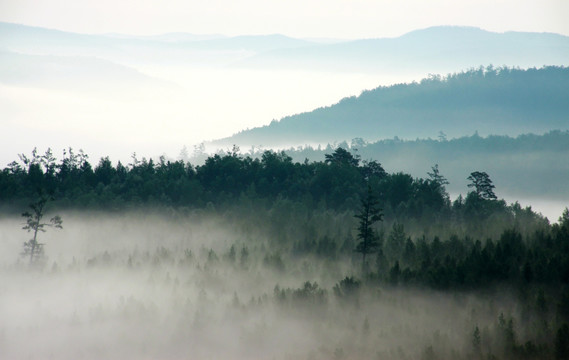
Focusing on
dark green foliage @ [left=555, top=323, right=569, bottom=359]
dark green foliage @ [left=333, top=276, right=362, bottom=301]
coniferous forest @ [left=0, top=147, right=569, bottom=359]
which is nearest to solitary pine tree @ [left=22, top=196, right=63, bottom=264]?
coniferous forest @ [left=0, top=147, right=569, bottom=359]

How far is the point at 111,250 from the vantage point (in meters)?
182

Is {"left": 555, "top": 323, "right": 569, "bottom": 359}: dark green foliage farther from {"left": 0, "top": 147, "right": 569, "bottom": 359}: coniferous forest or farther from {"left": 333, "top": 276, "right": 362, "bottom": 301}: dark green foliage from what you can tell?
{"left": 333, "top": 276, "right": 362, "bottom": 301}: dark green foliage

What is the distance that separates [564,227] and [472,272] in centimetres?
1764

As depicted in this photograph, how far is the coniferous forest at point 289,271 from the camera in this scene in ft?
424

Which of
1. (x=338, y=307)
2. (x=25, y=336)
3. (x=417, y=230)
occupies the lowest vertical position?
(x=25, y=336)

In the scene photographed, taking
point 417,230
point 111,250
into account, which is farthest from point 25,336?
point 417,230

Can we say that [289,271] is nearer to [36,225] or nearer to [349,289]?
[349,289]

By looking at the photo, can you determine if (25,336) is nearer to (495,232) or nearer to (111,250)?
(111,250)

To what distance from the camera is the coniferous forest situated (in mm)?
129375

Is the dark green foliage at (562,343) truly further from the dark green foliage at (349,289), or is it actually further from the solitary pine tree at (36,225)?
the solitary pine tree at (36,225)

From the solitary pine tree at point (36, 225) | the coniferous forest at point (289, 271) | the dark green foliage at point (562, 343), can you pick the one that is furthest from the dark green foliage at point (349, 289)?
the solitary pine tree at point (36, 225)

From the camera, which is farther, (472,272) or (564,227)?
(564,227)

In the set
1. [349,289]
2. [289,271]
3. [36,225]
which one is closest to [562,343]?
[349,289]

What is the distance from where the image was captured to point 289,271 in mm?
156375
